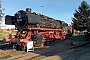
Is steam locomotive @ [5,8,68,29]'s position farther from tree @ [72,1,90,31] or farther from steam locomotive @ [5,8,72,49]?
tree @ [72,1,90,31]

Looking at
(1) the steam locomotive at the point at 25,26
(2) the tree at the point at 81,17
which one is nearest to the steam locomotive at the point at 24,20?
(1) the steam locomotive at the point at 25,26

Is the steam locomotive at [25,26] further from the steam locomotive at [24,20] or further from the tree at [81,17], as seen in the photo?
the tree at [81,17]

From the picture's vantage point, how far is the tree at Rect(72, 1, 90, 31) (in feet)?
129

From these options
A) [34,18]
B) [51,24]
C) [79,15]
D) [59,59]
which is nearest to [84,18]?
[79,15]

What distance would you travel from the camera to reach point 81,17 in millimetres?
40812

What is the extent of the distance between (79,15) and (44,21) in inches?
978

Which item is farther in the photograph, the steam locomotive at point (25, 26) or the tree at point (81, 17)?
the tree at point (81, 17)

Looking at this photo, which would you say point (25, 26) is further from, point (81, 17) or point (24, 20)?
point (81, 17)

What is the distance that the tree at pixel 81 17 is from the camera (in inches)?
1551

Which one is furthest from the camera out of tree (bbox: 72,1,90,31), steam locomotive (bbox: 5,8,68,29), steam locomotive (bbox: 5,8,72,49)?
tree (bbox: 72,1,90,31)

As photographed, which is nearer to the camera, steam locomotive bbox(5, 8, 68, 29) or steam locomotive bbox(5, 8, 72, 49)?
steam locomotive bbox(5, 8, 72, 49)

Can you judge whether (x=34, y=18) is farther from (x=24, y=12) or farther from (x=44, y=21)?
(x=44, y=21)

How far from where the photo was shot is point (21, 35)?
15594 millimetres

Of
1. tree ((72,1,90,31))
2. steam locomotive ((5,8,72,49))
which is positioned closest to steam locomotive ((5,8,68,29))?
steam locomotive ((5,8,72,49))
